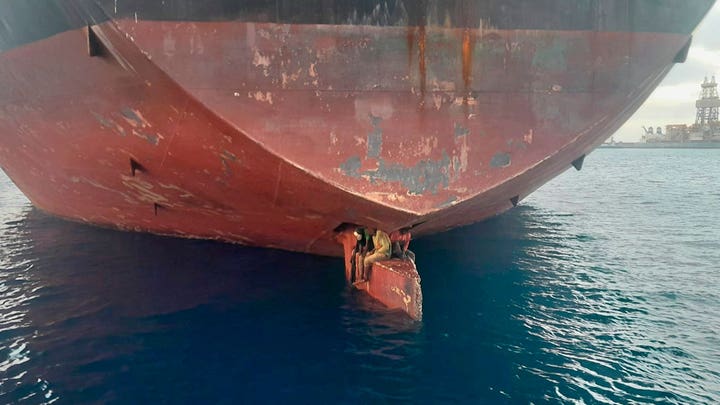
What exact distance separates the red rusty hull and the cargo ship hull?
2 centimetres

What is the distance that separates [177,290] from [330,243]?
2.98 m

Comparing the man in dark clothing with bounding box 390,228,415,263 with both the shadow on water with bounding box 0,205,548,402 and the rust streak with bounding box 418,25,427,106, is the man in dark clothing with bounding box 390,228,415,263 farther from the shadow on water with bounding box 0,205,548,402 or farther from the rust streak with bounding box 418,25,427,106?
the rust streak with bounding box 418,25,427,106

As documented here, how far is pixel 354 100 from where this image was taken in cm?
641

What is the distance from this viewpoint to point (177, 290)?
8.83 m

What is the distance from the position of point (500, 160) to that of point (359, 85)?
7.43 ft

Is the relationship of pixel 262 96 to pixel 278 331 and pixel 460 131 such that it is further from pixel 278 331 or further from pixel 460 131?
pixel 278 331

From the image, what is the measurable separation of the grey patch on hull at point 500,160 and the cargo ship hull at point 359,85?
2cm

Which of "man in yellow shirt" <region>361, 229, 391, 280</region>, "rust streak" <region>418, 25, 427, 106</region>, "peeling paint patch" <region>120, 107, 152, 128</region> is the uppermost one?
"rust streak" <region>418, 25, 427, 106</region>

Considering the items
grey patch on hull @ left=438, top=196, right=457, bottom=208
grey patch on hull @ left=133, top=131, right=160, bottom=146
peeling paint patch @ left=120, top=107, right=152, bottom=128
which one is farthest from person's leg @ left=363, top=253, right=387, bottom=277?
peeling paint patch @ left=120, top=107, right=152, bottom=128

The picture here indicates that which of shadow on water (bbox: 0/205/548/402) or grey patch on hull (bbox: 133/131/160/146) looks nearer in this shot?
shadow on water (bbox: 0/205/548/402)

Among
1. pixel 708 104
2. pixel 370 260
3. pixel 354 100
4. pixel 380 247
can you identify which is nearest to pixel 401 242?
pixel 380 247

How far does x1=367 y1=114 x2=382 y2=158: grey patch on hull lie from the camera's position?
649 cm

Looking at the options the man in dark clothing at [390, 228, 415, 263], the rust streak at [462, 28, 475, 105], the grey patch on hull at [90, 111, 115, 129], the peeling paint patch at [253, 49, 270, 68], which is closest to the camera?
the peeling paint patch at [253, 49, 270, 68]

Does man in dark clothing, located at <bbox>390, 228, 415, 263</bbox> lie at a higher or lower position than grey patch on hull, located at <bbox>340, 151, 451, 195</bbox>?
lower
